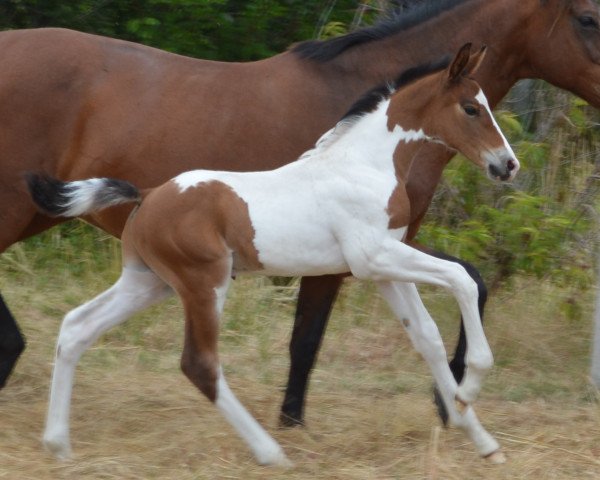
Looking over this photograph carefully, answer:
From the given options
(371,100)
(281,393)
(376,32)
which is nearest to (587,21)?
(376,32)

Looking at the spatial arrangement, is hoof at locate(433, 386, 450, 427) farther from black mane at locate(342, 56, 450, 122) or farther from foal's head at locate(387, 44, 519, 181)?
black mane at locate(342, 56, 450, 122)

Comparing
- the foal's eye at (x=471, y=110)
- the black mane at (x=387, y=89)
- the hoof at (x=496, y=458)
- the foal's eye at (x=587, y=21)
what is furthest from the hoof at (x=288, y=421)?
the foal's eye at (x=587, y=21)

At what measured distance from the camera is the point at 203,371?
3996 millimetres

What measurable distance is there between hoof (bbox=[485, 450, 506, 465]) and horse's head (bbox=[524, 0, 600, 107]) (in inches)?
65.6

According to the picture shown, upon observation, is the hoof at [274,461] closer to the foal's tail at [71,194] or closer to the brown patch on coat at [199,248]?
the brown patch on coat at [199,248]

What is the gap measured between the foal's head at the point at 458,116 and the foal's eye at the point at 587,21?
0.85 metres

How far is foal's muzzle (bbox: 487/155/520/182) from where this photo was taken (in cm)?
400

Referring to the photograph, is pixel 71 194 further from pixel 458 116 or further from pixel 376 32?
pixel 376 32

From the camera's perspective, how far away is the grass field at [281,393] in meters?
4.09

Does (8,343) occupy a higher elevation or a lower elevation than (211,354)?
lower

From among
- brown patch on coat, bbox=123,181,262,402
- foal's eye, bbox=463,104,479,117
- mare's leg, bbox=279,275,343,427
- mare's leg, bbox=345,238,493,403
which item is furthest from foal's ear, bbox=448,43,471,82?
mare's leg, bbox=279,275,343,427

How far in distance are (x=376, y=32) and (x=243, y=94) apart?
0.63 meters

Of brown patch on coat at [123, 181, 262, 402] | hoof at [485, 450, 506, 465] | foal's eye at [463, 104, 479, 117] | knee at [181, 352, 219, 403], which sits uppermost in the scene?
foal's eye at [463, 104, 479, 117]

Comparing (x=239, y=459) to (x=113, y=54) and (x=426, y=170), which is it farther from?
(x=113, y=54)
